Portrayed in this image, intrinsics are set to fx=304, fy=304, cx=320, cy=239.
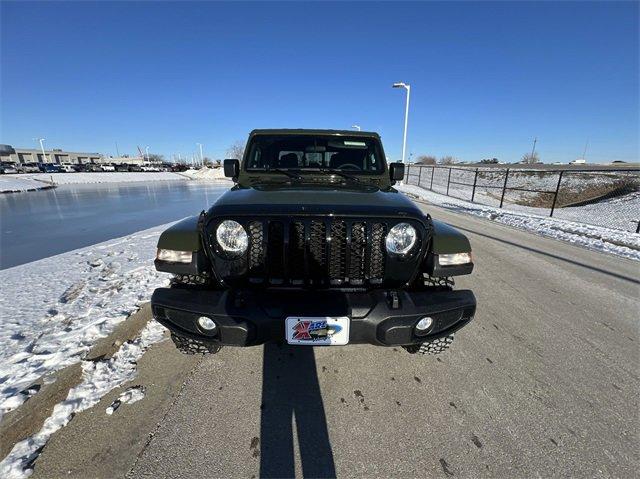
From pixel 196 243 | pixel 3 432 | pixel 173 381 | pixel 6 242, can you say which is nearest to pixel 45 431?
pixel 3 432

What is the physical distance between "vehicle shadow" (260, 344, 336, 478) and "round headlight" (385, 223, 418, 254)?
1.19 metres

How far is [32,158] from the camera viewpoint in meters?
90.6

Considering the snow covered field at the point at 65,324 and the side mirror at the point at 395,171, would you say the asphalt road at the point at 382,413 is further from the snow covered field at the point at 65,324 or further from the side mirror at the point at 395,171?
the side mirror at the point at 395,171

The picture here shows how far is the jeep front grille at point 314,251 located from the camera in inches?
81.9

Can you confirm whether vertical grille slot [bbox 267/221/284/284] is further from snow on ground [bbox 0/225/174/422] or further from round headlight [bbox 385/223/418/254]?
snow on ground [bbox 0/225/174/422]

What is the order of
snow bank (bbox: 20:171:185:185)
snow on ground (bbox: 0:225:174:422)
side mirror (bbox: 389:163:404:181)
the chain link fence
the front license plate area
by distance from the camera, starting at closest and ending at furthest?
the front license plate area, snow on ground (bbox: 0:225:174:422), side mirror (bbox: 389:163:404:181), the chain link fence, snow bank (bbox: 20:171:185:185)

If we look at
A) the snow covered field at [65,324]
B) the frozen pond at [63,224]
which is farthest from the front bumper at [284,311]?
the frozen pond at [63,224]

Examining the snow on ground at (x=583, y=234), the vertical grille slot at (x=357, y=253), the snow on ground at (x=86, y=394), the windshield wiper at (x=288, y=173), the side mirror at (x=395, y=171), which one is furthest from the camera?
the snow on ground at (x=583, y=234)

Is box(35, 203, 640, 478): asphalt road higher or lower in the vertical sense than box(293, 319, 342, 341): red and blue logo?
lower

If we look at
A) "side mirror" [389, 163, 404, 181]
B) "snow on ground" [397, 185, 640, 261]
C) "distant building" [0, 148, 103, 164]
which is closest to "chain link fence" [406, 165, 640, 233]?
"snow on ground" [397, 185, 640, 261]

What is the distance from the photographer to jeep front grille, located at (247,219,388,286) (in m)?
2.08

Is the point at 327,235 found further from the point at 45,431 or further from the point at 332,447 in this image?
the point at 45,431

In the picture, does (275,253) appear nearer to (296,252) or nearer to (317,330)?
(296,252)

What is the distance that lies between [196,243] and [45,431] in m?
1.41
